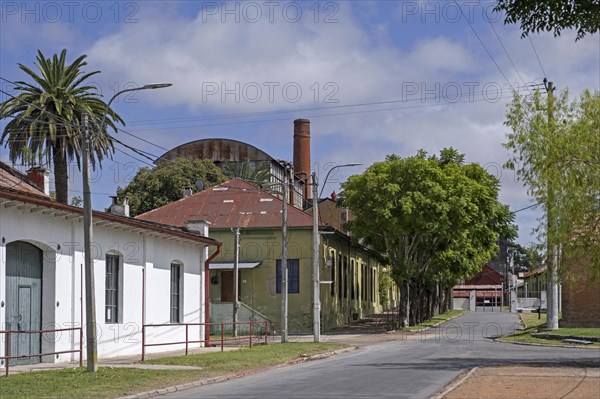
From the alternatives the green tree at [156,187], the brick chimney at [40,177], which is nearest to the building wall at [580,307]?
the brick chimney at [40,177]

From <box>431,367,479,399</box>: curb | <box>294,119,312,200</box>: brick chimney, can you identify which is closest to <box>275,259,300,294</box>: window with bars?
<box>431,367,479,399</box>: curb

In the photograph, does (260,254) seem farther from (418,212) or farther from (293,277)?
(418,212)

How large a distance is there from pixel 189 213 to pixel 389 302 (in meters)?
36.5

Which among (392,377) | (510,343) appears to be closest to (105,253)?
(392,377)

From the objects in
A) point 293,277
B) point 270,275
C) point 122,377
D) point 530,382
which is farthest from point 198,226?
point 530,382

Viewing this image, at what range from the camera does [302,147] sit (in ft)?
270

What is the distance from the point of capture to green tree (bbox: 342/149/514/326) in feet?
156

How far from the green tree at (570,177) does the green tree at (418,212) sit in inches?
825

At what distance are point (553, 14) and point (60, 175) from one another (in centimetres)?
3486

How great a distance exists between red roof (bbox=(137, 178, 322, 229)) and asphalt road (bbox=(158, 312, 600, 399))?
12.7m

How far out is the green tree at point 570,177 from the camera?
24.8m

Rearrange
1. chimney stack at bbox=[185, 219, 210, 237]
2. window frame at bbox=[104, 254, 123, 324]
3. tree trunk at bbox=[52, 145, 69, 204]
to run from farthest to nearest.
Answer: tree trunk at bbox=[52, 145, 69, 204] < chimney stack at bbox=[185, 219, 210, 237] < window frame at bbox=[104, 254, 123, 324]

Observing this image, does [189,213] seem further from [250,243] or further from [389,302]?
[389,302]

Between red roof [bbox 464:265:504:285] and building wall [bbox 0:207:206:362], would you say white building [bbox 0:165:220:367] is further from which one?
red roof [bbox 464:265:504:285]
